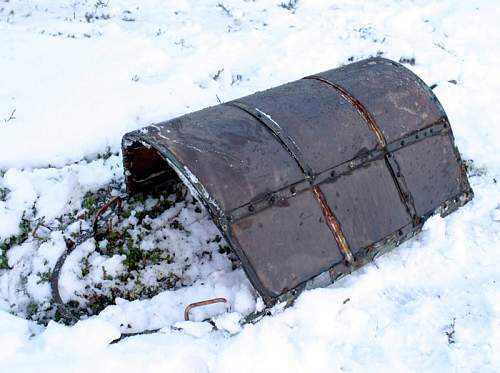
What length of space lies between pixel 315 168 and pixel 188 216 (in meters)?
1.27

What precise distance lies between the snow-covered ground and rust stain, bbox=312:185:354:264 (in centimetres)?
24

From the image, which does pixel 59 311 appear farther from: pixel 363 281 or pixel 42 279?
pixel 363 281

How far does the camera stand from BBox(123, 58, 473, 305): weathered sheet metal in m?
3.25

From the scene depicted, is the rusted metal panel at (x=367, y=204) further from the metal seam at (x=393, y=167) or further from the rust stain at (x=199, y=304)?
the rust stain at (x=199, y=304)

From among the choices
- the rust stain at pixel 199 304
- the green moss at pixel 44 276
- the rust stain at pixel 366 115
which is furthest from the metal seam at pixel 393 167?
the green moss at pixel 44 276

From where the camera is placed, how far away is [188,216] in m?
4.37

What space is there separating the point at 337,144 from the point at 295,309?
44.1 inches

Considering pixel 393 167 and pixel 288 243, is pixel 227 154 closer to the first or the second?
pixel 288 243

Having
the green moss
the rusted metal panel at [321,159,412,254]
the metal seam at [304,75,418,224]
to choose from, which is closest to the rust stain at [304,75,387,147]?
the metal seam at [304,75,418,224]

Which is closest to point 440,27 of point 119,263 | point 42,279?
point 119,263

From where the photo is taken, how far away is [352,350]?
10.7ft

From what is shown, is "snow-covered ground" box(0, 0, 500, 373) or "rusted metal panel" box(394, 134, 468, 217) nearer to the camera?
"snow-covered ground" box(0, 0, 500, 373)

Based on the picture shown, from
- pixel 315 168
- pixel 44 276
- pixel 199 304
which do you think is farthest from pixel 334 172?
pixel 44 276

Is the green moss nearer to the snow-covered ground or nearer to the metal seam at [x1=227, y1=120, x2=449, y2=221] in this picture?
the snow-covered ground
